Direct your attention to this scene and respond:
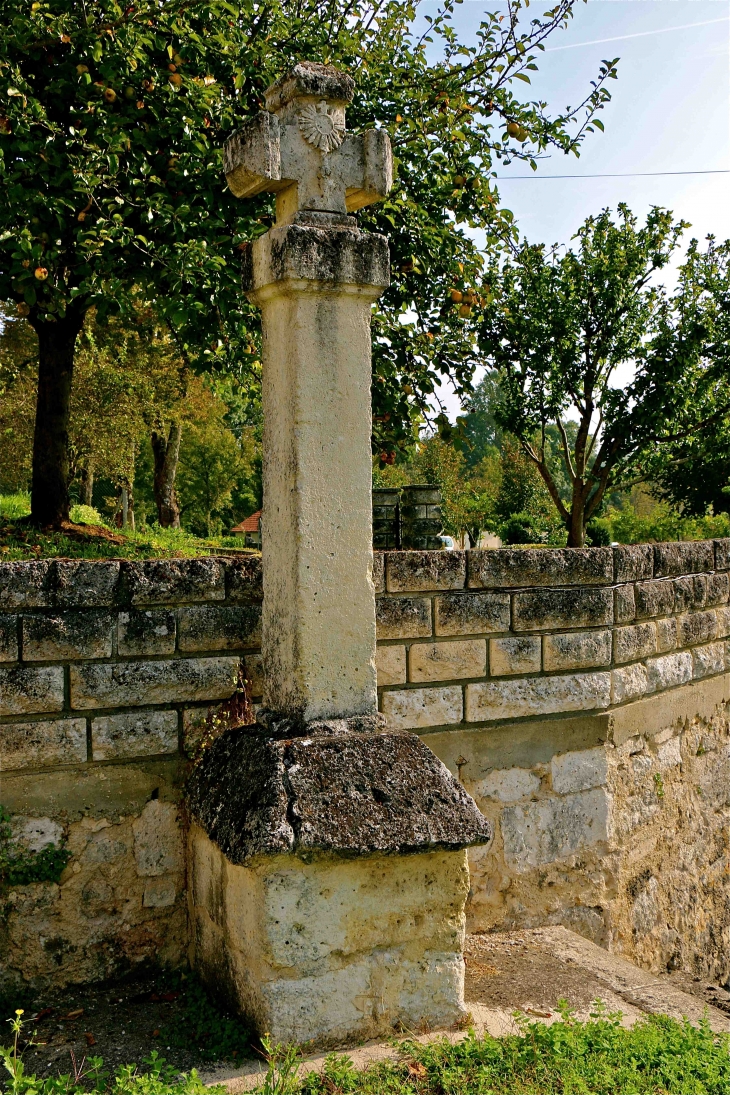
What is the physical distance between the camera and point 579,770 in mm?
4914

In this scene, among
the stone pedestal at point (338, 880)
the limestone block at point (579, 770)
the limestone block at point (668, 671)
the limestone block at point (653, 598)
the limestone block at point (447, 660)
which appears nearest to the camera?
the stone pedestal at point (338, 880)

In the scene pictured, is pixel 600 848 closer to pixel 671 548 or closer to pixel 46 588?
pixel 671 548

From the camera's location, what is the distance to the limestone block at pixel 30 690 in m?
3.59

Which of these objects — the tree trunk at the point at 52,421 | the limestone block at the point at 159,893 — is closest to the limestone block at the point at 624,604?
the limestone block at the point at 159,893

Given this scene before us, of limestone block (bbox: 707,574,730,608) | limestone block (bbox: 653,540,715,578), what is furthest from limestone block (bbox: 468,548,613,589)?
limestone block (bbox: 707,574,730,608)

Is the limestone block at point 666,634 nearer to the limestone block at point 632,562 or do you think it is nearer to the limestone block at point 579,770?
the limestone block at point 632,562

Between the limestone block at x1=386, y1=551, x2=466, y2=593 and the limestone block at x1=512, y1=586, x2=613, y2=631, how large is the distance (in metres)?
0.38

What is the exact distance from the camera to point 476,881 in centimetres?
464

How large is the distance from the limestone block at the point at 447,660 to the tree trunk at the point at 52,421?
478cm

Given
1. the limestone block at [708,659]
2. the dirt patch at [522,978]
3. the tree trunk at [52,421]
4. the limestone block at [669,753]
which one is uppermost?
the tree trunk at [52,421]

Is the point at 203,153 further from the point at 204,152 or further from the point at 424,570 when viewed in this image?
the point at 424,570

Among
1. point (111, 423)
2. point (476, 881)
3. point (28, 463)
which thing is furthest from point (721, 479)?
point (476, 881)

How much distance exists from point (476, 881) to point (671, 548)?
93.2 inches

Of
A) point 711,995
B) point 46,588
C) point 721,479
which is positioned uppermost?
point 721,479
